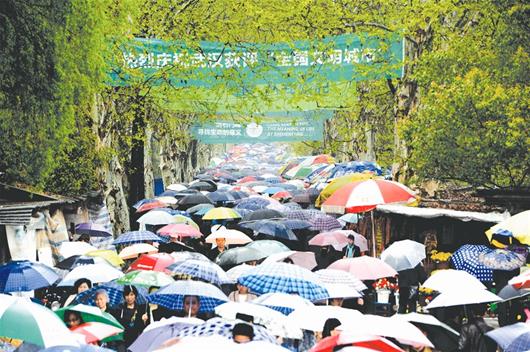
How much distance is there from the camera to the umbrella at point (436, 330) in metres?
7.86

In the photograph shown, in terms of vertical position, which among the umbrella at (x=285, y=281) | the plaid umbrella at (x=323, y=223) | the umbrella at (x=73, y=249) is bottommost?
the plaid umbrella at (x=323, y=223)

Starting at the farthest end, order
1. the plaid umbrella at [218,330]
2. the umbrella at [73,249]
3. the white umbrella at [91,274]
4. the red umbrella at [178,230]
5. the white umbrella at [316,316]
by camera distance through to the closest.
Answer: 1. the red umbrella at [178,230]
2. the umbrella at [73,249]
3. the white umbrella at [91,274]
4. the white umbrella at [316,316]
5. the plaid umbrella at [218,330]

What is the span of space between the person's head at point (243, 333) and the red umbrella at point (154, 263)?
5.33m

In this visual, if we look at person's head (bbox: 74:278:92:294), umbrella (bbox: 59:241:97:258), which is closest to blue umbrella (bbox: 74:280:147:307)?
person's head (bbox: 74:278:92:294)

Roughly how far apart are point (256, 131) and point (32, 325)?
27.9m

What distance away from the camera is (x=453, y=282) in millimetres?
9945

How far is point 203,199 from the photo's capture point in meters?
26.8

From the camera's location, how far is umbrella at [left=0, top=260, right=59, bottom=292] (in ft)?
34.4

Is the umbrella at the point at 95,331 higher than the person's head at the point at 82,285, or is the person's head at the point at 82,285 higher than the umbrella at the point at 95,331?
the umbrella at the point at 95,331

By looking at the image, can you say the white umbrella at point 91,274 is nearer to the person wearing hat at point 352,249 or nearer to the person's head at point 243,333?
the person's head at point 243,333

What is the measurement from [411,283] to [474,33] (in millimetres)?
7554

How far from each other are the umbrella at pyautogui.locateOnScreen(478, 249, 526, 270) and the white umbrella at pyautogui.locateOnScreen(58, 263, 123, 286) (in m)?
5.03

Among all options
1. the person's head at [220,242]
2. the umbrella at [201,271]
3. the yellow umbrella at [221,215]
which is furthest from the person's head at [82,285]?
the yellow umbrella at [221,215]

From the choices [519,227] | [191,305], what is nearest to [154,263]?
[191,305]
